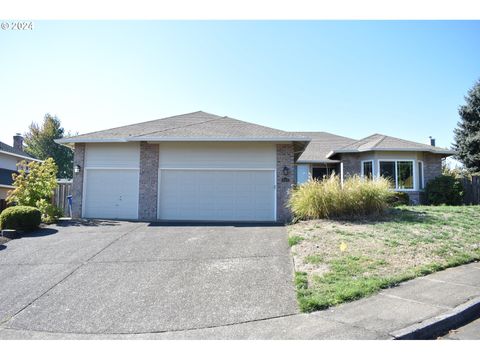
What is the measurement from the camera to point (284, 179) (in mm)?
12680

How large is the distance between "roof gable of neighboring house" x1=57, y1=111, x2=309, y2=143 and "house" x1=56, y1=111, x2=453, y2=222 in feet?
0.13

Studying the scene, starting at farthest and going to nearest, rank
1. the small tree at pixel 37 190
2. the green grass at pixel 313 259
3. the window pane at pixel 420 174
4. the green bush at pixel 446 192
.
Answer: the window pane at pixel 420 174
the green bush at pixel 446 192
the small tree at pixel 37 190
the green grass at pixel 313 259

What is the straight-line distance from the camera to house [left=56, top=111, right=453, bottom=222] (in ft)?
41.6

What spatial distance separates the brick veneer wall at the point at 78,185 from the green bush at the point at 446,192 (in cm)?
1627

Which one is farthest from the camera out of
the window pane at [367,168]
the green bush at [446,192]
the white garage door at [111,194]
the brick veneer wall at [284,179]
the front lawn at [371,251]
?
the window pane at [367,168]

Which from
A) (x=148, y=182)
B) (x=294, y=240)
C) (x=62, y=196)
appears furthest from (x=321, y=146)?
(x=62, y=196)

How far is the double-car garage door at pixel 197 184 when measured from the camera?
12.7 metres

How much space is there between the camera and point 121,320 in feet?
14.4

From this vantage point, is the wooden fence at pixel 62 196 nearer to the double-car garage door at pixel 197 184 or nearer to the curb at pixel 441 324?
the double-car garage door at pixel 197 184

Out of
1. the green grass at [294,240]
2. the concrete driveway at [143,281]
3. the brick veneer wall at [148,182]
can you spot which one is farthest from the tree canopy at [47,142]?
the green grass at [294,240]

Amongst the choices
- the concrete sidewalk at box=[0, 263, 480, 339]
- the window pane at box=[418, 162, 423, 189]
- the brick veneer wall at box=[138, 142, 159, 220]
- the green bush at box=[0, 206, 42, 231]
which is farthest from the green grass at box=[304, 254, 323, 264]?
the window pane at box=[418, 162, 423, 189]

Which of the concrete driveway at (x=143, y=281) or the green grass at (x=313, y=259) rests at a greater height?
the green grass at (x=313, y=259)
